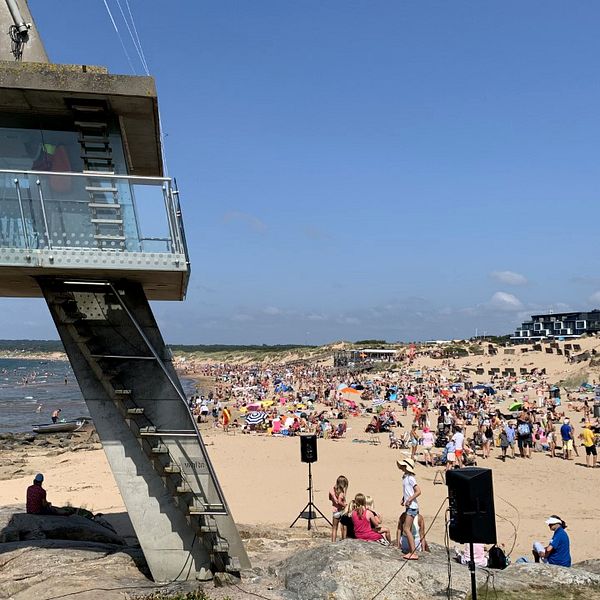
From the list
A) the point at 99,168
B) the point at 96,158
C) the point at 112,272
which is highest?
the point at 96,158

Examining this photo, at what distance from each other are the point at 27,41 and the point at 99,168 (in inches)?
105

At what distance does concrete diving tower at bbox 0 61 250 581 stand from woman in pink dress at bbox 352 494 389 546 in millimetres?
1967

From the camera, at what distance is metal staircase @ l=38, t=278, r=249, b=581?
323 inches

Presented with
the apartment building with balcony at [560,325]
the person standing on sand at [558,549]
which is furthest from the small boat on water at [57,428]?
the apartment building with balcony at [560,325]

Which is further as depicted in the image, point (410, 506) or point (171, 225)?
point (410, 506)

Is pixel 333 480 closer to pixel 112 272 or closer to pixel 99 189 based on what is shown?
pixel 112 272

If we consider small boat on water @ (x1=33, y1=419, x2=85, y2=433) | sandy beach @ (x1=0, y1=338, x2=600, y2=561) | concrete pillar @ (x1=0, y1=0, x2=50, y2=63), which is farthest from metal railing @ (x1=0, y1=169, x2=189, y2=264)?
small boat on water @ (x1=33, y1=419, x2=85, y2=433)

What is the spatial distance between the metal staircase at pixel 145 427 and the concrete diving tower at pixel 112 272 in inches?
0.6

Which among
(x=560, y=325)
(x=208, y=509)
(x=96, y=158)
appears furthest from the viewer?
(x=560, y=325)

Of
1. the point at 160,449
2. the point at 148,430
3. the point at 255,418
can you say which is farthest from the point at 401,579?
the point at 255,418

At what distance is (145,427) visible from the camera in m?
8.33

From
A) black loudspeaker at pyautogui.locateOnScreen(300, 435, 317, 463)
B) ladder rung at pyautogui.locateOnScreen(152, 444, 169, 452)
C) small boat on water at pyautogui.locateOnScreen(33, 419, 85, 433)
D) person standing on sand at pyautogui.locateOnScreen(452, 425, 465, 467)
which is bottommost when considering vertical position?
small boat on water at pyautogui.locateOnScreen(33, 419, 85, 433)

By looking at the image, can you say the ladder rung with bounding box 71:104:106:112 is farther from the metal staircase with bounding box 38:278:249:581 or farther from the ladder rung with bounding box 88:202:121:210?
the metal staircase with bounding box 38:278:249:581

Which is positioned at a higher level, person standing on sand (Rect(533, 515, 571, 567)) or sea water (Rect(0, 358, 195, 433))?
person standing on sand (Rect(533, 515, 571, 567))
